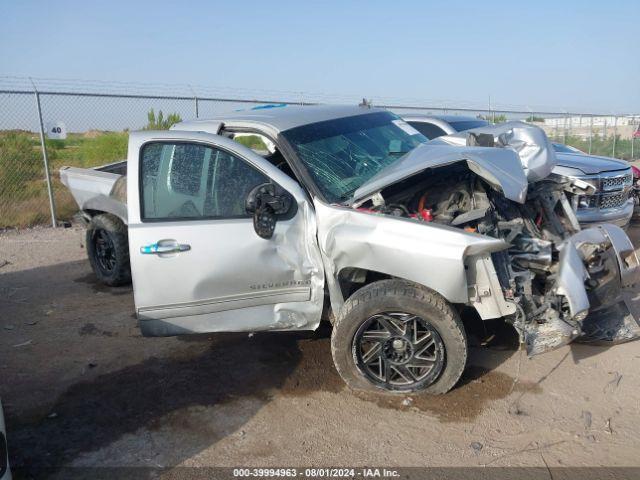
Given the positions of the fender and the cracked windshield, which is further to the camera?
the cracked windshield

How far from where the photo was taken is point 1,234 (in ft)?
32.3

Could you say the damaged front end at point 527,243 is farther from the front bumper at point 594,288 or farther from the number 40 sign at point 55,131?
the number 40 sign at point 55,131

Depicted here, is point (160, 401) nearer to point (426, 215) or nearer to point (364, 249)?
point (364, 249)

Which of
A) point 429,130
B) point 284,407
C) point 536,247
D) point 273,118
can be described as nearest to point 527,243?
point 536,247

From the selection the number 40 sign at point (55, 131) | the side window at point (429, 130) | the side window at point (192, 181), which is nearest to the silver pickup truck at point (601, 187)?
the side window at point (429, 130)

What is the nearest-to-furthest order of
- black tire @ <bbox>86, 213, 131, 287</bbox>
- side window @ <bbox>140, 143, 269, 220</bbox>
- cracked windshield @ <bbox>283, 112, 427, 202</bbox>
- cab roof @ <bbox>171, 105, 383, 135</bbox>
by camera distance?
side window @ <bbox>140, 143, 269, 220</bbox>, cracked windshield @ <bbox>283, 112, 427, 202</bbox>, cab roof @ <bbox>171, 105, 383, 135</bbox>, black tire @ <bbox>86, 213, 131, 287</bbox>

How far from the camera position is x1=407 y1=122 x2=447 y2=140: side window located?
8539 mm

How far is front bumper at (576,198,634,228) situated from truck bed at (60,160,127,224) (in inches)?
209

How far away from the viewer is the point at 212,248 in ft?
12.6

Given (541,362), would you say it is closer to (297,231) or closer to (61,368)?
(297,231)

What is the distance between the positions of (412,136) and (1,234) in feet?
26.1

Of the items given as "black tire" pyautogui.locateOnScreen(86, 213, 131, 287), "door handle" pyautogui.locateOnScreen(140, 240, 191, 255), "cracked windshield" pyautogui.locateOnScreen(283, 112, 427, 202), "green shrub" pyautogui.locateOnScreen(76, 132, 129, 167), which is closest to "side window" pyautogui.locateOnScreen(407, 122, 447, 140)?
"cracked windshield" pyautogui.locateOnScreen(283, 112, 427, 202)

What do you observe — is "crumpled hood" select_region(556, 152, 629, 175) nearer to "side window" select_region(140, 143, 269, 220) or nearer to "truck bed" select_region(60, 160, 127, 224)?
"side window" select_region(140, 143, 269, 220)

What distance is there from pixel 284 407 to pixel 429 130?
595cm
